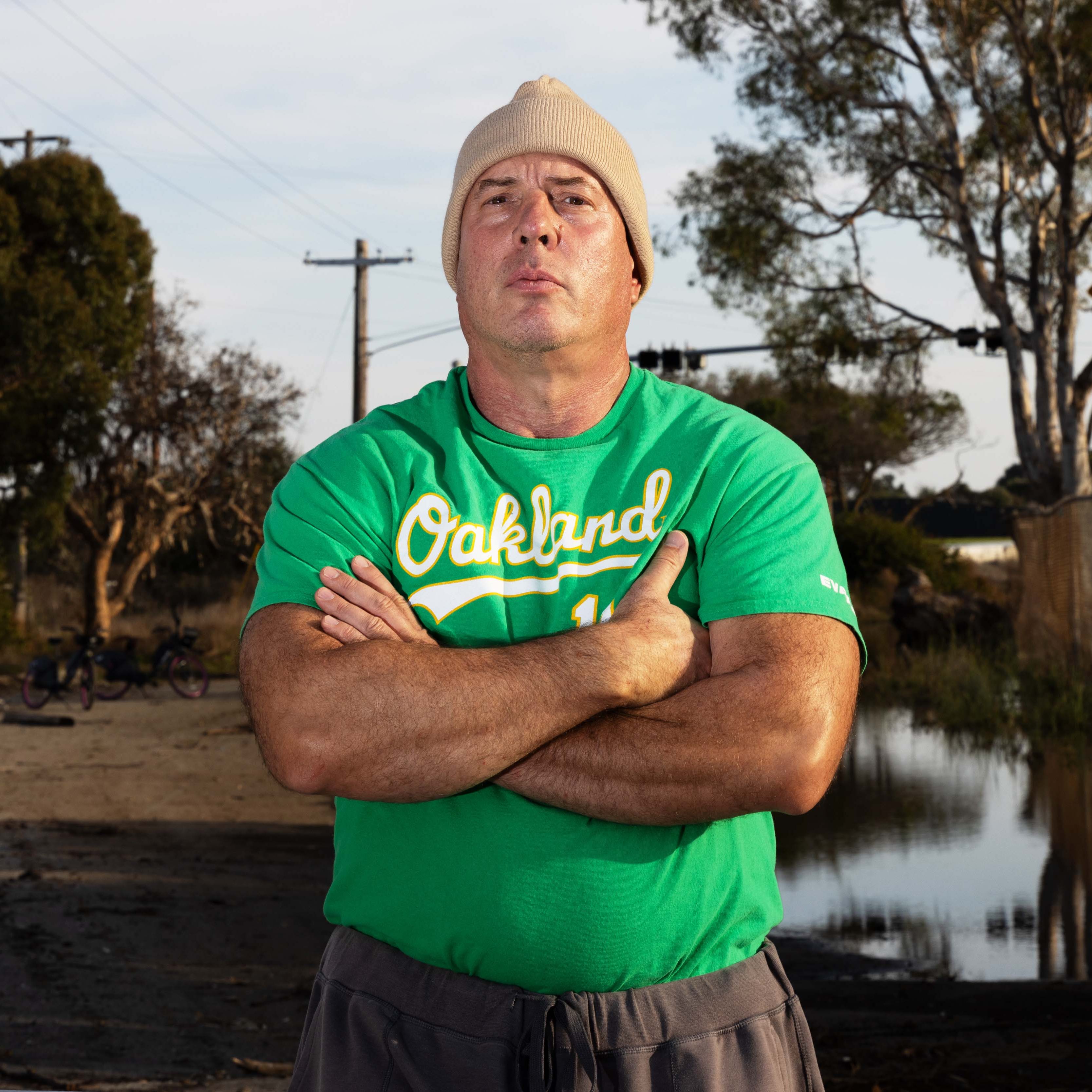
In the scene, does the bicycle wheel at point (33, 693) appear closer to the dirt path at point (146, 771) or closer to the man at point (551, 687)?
the dirt path at point (146, 771)

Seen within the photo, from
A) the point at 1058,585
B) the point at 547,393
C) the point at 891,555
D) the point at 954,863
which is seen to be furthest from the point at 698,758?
the point at 891,555

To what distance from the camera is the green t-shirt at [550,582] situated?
2.01 m

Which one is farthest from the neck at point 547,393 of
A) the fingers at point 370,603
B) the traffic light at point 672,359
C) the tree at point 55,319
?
the tree at point 55,319

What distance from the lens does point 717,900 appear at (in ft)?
6.76

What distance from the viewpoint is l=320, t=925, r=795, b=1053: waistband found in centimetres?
196

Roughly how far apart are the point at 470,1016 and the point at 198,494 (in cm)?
2756

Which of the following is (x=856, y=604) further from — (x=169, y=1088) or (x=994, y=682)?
(x=169, y=1088)

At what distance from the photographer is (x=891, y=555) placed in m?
26.5

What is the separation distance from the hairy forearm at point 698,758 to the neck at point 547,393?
521 millimetres

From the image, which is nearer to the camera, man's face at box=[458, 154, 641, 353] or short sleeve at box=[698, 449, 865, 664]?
short sleeve at box=[698, 449, 865, 664]

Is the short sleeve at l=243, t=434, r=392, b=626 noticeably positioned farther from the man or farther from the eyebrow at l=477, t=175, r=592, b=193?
the eyebrow at l=477, t=175, r=592, b=193

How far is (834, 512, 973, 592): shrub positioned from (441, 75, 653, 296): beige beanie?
23.8 meters

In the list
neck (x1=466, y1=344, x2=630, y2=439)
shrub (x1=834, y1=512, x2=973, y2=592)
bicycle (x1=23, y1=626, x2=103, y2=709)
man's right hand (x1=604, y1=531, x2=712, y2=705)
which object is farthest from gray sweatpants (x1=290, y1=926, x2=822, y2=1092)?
shrub (x1=834, y1=512, x2=973, y2=592)

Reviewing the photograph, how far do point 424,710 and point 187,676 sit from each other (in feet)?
59.7
